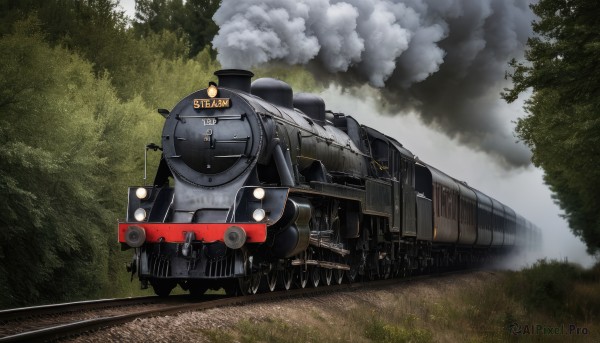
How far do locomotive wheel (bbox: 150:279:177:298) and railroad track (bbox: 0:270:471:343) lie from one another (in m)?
0.23

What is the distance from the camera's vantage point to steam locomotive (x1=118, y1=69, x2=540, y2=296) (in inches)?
498

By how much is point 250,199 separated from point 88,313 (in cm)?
338

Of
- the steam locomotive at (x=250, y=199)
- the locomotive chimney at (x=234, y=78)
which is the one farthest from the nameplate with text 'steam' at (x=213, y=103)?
the locomotive chimney at (x=234, y=78)

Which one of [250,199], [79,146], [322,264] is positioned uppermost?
[79,146]

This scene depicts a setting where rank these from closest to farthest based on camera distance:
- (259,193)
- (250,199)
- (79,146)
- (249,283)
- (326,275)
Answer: (259,193), (250,199), (249,283), (326,275), (79,146)

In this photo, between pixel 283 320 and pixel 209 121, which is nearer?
pixel 283 320

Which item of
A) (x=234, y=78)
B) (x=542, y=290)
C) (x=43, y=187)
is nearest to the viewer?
(x=234, y=78)

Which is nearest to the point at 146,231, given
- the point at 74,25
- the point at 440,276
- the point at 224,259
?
the point at 224,259

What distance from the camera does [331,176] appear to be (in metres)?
16.0

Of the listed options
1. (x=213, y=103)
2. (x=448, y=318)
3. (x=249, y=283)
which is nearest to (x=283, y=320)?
(x=249, y=283)

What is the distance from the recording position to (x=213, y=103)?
1362cm

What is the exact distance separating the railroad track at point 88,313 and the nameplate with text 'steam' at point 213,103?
318 centimetres

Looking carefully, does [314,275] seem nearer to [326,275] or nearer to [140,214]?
[326,275]

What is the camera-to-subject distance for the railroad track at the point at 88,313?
7.97 metres
